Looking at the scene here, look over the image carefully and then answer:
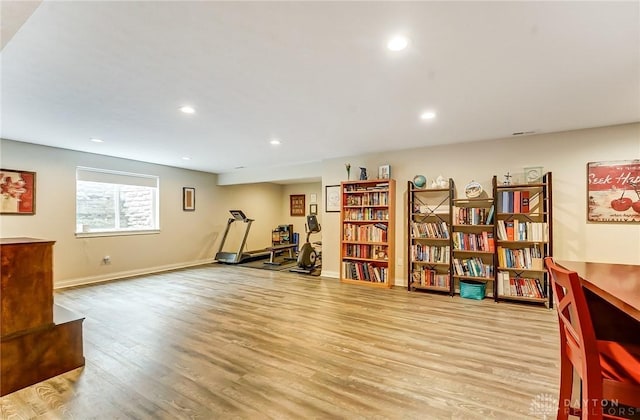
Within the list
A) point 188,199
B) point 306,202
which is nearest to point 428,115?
point 188,199

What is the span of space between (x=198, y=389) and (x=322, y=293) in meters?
2.58

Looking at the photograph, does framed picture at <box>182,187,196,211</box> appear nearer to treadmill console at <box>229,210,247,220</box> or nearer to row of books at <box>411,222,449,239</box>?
treadmill console at <box>229,210,247,220</box>

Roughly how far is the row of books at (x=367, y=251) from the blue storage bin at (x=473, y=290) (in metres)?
1.22

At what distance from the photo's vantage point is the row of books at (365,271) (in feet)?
15.9

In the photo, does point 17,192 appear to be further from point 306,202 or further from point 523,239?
point 523,239

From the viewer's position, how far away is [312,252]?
6.38 m

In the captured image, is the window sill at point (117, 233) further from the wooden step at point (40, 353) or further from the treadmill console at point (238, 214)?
the wooden step at point (40, 353)

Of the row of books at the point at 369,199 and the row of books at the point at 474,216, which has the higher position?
the row of books at the point at 369,199

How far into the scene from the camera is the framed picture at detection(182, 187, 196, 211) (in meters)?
6.64

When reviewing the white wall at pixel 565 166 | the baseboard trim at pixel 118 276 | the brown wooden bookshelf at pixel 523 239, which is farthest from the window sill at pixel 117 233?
the brown wooden bookshelf at pixel 523 239

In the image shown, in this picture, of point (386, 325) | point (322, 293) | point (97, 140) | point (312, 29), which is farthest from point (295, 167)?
point (312, 29)

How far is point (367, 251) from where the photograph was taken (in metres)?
5.05

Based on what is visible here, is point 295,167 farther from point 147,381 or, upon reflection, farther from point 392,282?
point 147,381

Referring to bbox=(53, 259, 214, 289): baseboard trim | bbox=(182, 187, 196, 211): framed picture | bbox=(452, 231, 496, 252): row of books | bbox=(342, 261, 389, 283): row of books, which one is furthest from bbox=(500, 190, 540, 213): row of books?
bbox=(53, 259, 214, 289): baseboard trim
